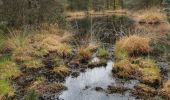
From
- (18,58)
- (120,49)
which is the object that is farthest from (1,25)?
(120,49)

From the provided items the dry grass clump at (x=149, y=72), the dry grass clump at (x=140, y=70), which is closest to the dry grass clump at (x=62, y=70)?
the dry grass clump at (x=140, y=70)

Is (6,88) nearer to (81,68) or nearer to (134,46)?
(81,68)

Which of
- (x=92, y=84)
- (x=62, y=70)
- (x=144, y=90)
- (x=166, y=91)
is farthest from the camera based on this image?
(x=62, y=70)

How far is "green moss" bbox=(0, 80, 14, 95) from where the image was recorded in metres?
8.48

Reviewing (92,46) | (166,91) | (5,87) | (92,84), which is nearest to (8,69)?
(5,87)

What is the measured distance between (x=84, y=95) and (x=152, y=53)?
4.91 metres

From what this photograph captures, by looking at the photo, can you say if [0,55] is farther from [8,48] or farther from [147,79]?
[147,79]

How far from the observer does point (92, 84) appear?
382 inches

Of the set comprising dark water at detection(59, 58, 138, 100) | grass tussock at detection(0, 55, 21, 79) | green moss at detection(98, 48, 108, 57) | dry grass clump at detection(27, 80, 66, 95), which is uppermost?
grass tussock at detection(0, 55, 21, 79)

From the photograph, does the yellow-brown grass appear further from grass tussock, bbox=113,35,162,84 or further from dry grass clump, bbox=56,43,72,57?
dry grass clump, bbox=56,43,72,57

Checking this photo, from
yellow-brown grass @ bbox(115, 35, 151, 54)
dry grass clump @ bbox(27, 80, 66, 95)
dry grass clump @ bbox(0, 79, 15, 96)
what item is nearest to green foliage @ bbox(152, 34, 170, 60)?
yellow-brown grass @ bbox(115, 35, 151, 54)

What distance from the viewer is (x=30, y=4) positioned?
17125mm

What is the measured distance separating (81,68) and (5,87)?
3222 millimetres

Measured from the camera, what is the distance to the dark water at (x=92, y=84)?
8742mm
